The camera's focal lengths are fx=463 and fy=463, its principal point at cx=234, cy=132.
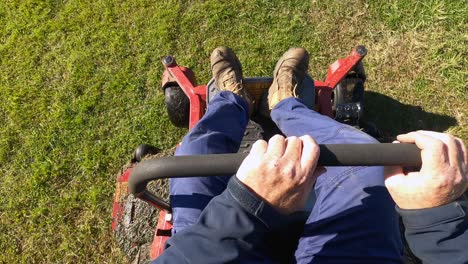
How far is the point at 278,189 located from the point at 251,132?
1.00 meters

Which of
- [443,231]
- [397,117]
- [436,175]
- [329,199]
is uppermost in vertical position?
[436,175]

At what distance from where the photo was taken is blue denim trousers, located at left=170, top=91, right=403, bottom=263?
123cm

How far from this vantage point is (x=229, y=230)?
95 centimetres

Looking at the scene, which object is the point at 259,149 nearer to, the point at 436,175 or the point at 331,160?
the point at 331,160

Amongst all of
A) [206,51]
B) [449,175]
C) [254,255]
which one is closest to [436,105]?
[206,51]

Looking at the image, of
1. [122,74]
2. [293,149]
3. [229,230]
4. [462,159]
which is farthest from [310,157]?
[122,74]

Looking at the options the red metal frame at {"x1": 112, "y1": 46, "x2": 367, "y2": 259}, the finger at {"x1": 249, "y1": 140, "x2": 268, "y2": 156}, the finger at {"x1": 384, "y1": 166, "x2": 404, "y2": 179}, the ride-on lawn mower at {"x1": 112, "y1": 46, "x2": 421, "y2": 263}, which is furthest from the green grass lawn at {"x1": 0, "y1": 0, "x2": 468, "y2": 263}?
the finger at {"x1": 249, "y1": 140, "x2": 268, "y2": 156}

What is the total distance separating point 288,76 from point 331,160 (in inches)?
40.9

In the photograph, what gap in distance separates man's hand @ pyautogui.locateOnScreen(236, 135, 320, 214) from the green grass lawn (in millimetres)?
1473

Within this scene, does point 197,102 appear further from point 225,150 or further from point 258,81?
point 225,150

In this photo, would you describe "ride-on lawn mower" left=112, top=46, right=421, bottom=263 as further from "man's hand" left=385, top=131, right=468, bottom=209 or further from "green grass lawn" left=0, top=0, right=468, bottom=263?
"man's hand" left=385, top=131, right=468, bottom=209

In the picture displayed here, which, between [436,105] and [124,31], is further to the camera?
[124,31]

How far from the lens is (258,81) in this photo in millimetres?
2082

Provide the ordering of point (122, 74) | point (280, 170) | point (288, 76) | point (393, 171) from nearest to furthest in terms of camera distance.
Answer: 1. point (280, 170)
2. point (393, 171)
3. point (288, 76)
4. point (122, 74)
